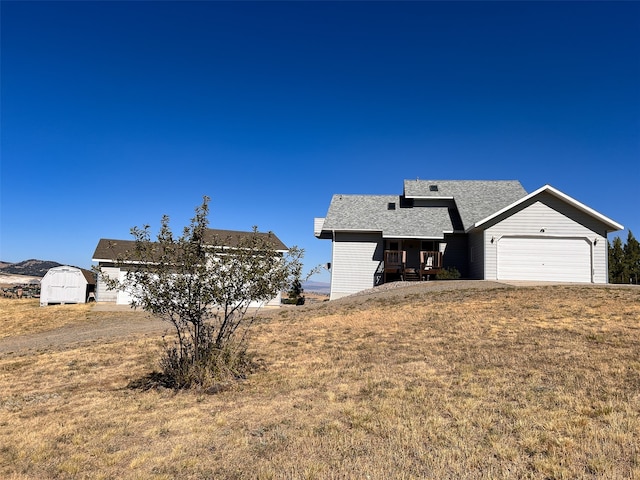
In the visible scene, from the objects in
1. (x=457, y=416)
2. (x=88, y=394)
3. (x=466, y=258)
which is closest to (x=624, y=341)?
(x=457, y=416)

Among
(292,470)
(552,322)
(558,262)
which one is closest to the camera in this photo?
(292,470)

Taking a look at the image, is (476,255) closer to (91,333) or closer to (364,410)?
(364,410)

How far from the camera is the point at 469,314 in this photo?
41.4 feet

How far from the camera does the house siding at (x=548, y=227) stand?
19.8m

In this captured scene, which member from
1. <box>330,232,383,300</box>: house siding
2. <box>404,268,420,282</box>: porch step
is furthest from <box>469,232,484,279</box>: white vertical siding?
<box>330,232,383,300</box>: house siding

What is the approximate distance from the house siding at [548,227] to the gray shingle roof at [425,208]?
2.77 meters

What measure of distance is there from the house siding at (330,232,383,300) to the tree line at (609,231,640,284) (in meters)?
19.5

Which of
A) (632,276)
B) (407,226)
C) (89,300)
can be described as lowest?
(89,300)

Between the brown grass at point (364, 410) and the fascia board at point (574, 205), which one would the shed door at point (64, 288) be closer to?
the brown grass at point (364, 410)

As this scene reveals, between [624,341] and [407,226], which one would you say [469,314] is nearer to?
[624,341]

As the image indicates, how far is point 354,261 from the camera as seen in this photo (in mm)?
24297

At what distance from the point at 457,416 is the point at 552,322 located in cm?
734

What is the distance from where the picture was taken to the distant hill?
51.6 metres

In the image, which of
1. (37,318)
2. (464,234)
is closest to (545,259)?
(464,234)
